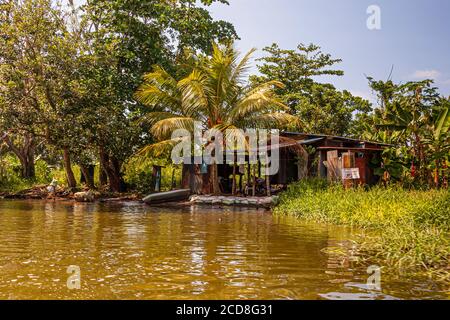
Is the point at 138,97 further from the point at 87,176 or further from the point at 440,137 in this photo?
the point at 440,137

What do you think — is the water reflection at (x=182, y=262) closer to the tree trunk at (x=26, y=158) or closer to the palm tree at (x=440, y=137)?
the palm tree at (x=440, y=137)

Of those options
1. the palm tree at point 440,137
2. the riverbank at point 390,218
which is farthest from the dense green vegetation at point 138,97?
the riverbank at point 390,218

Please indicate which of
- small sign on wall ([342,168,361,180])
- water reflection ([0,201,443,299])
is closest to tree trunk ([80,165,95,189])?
water reflection ([0,201,443,299])

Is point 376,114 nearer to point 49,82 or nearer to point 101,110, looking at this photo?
point 101,110

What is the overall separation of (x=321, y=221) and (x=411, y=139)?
6.49m

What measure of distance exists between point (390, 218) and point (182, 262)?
5.89 metres

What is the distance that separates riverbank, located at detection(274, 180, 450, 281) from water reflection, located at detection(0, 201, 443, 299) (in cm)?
57

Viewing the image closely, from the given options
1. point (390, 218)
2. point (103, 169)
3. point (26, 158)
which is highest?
point (26, 158)

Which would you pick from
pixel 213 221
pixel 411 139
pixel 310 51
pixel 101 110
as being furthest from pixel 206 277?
pixel 310 51

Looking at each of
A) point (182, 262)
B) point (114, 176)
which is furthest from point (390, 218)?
point (114, 176)

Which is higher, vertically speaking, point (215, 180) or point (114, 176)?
point (114, 176)

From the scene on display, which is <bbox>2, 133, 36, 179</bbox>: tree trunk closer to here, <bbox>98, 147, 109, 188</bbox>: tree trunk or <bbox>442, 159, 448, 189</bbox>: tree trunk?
<bbox>98, 147, 109, 188</bbox>: tree trunk

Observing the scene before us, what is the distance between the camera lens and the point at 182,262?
6.68 m
